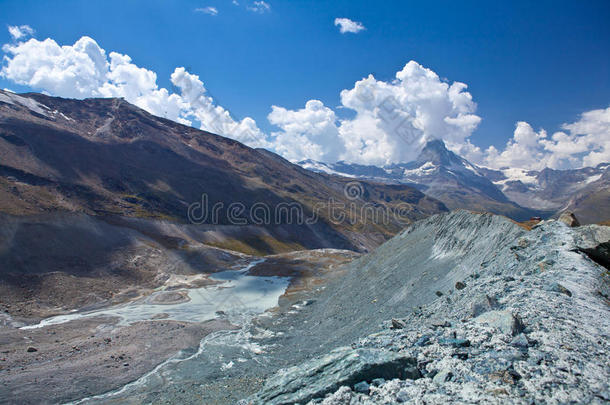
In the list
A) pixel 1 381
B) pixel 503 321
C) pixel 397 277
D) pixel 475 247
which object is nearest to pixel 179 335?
pixel 1 381

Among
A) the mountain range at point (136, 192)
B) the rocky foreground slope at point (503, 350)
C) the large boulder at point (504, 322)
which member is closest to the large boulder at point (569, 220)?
the rocky foreground slope at point (503, 350)

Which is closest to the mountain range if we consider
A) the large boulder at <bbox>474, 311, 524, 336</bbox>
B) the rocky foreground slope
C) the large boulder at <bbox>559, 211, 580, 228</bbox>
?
the rocky foreground slope

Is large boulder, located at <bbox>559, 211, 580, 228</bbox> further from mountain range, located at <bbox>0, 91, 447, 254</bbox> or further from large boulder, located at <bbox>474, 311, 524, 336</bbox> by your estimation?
mountain range, located at <bbox>0, 91, 447, 254</bbox>

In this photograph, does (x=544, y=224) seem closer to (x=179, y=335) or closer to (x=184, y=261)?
(x=179, y=335)

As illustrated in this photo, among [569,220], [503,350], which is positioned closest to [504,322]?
[503,350]

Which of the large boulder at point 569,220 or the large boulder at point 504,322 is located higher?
the large boulder at point 569,220

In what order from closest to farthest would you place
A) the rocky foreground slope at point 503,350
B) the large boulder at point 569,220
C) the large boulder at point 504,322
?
the rocky foreground slope at point 503,350, the large boulder at point 504,322, the large boulder at point 569,220

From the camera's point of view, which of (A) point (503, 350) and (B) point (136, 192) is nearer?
(A) point (503, 350)

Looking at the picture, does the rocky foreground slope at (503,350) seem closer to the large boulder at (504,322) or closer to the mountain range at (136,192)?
the large boulder at (504,322)

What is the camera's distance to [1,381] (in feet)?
86.8

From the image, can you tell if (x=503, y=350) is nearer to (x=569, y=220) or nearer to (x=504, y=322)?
(x=504, y=322)

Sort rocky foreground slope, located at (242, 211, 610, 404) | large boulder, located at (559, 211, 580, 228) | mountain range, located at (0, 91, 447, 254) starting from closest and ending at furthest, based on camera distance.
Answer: rocky foreground slope, located at (242, 211, 610, 404) → large boulder, located at (559, 211, 580, 228) → mountain range, located at (0, 91, 447, 254)

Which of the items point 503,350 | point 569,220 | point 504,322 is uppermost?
point 569,220

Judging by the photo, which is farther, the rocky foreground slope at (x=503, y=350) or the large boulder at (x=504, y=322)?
the large boulder at (x=504, y=322)
